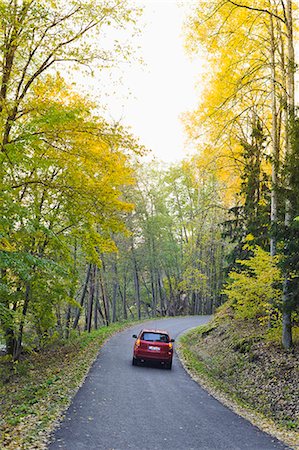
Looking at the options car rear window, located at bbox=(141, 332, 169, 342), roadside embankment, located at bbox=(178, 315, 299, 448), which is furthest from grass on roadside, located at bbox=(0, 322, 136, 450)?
roadside embankment, located at bbox=(178, 315, 299, 448)

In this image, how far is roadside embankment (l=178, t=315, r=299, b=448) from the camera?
9.23 m

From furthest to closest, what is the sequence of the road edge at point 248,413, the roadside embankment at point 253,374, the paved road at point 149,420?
the roadside embankment at point 253,374, the road edge at point 248,413, the paved road at point 149,420

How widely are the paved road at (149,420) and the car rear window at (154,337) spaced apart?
8.01 feet

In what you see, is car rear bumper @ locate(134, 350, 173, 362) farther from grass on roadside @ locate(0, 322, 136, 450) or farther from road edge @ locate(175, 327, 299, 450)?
grass on roadside @ locate(0, 322, 136, 450)

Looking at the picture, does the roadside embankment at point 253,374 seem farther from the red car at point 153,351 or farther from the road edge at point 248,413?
the red car at point 153,351

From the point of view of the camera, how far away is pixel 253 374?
41.5 feet

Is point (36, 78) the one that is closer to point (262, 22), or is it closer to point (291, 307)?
point (262, 22)

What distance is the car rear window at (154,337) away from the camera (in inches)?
598

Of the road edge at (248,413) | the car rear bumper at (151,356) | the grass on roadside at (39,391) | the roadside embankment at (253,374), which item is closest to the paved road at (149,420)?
the road edge at (248,413)

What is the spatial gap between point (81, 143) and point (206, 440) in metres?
8.10

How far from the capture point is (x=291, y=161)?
11.5 m

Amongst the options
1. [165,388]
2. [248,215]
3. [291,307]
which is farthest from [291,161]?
[248,215]

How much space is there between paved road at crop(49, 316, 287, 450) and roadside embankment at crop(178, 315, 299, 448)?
69 centimetres

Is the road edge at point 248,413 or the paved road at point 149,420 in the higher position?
the paved road at point 149,420
